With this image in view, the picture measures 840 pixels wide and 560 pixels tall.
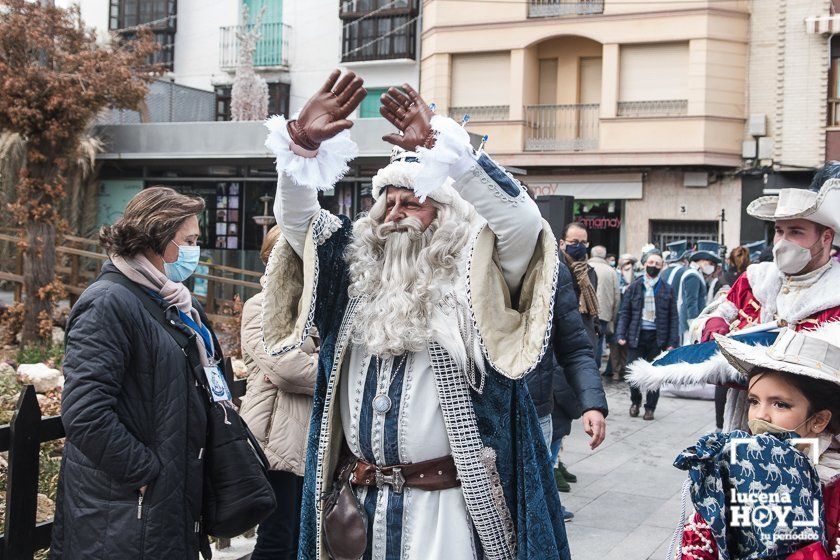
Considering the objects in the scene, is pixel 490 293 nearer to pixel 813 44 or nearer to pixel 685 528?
pixel 685 528

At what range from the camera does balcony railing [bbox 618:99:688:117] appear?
22938 millimetres

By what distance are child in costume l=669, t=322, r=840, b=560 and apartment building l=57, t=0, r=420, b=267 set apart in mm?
12868

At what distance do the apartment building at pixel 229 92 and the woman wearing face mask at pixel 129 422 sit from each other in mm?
12081

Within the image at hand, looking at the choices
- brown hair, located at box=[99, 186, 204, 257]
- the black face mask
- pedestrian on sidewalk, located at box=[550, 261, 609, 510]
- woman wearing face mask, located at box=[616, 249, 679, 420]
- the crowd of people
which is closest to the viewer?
the crowd of people

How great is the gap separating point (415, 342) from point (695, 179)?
822 inches

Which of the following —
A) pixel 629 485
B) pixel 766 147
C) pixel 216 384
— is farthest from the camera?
pixel 766 147

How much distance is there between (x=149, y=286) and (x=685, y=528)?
1.94 metres

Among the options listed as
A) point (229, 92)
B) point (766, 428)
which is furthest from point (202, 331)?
point (229, 92)

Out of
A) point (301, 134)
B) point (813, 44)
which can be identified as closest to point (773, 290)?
point (301, 134)

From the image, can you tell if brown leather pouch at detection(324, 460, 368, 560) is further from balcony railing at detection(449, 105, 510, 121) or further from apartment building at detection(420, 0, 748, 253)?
balcony railing at detection(449, 105, 510, 121)

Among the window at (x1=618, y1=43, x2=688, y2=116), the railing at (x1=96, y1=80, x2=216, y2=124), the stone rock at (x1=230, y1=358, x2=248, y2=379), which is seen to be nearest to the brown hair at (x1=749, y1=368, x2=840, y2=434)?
the stone rock at (x1=230, y1=358, x2=248, y2=379)

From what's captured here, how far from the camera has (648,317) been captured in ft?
37.6

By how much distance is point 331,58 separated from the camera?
27.9 m

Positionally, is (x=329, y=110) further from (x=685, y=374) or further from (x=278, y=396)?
(x=278, y=396)
